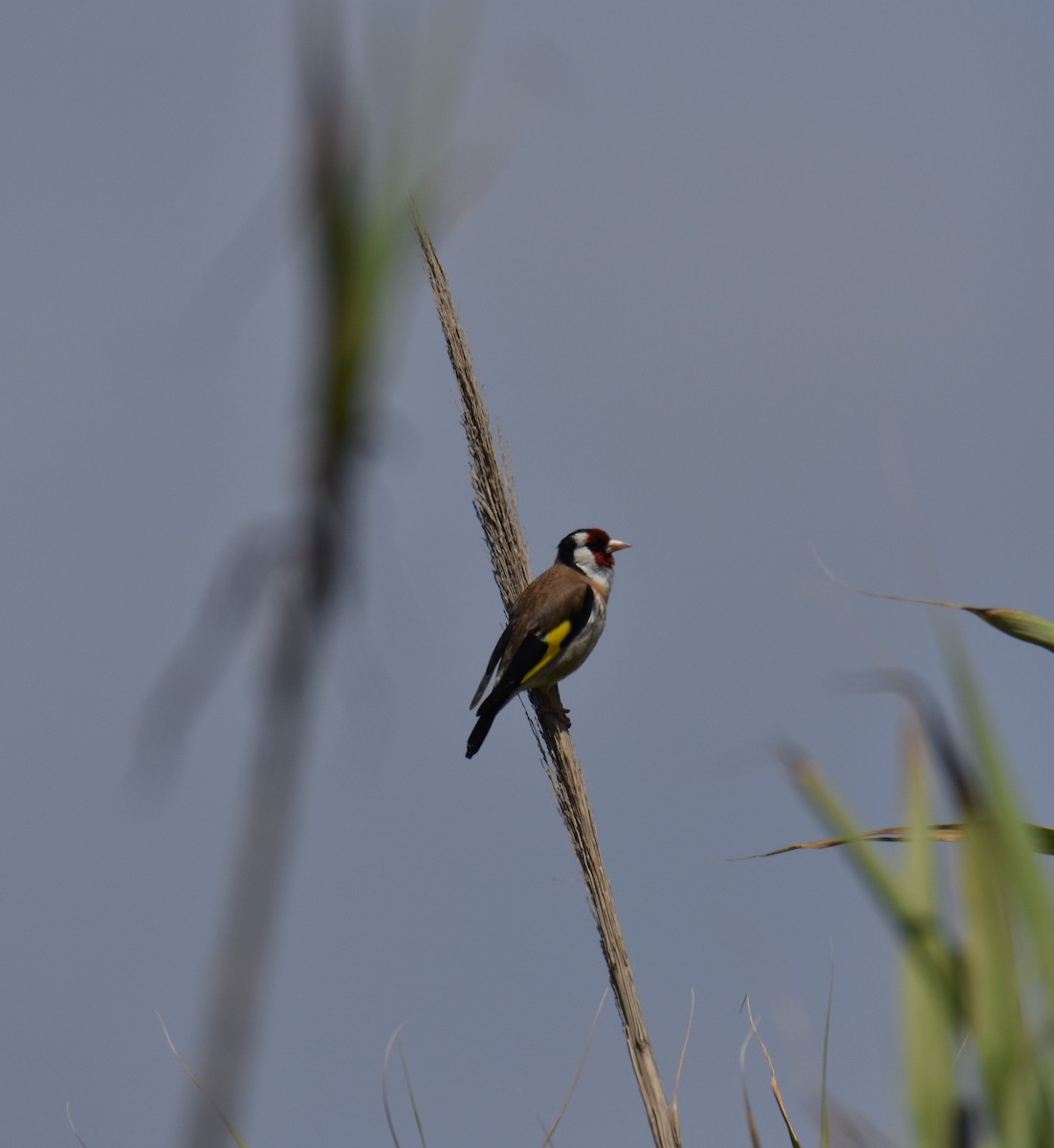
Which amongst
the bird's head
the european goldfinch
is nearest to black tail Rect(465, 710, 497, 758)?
the european goldfinch

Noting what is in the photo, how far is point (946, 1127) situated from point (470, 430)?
2.86m

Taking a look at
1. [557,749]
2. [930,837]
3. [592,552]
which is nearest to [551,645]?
[592,552]

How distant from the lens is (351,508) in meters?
0.47

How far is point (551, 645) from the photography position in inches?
A: 219

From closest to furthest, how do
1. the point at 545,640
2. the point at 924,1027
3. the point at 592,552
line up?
the point at 924,1027 < the point at 545,640 < the point at 592,552

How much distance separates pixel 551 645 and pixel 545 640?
0.06 meters

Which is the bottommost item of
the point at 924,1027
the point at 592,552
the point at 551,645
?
the point at 924,1027

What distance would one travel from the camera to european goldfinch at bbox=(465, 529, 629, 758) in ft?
17.7

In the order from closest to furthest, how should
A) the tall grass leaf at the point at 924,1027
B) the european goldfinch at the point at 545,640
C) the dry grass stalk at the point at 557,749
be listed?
the tall grass leaf at the point at 924,1027, the dry grass stalk at the point at 557,749, the european goldfinch at the point at 545,640

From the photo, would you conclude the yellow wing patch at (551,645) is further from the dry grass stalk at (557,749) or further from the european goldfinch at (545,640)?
the dry grass stalk at (557,749)

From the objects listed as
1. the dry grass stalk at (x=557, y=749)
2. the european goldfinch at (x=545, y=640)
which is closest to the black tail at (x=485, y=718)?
the european goldfinch at (x=545, y=640)

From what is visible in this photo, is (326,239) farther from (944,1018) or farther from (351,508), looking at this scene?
(944,1018)

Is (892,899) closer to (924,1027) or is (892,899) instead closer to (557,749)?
(924,1027)

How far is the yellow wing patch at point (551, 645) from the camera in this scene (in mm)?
5457
